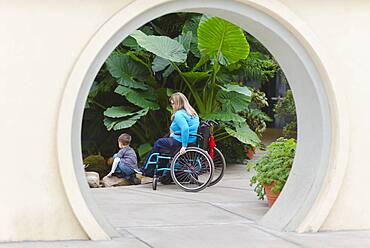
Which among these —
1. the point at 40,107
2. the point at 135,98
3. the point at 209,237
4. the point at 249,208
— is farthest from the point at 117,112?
the point at 40,107

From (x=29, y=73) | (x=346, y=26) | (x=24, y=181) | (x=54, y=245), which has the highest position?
(x=346, y=26)

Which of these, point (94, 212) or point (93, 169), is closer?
point (94, 212)

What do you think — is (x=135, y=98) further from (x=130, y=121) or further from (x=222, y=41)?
(x=222, y=41)

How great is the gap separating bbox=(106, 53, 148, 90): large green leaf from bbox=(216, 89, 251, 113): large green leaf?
134 centimetres

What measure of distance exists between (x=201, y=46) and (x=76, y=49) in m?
6.33

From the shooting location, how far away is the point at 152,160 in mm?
12391

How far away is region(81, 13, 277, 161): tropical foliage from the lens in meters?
13.8

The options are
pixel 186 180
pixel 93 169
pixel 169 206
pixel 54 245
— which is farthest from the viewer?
pixel 93 169

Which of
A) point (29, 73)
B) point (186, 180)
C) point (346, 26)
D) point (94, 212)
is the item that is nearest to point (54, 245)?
point (94, 212)

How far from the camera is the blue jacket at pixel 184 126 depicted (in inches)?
472

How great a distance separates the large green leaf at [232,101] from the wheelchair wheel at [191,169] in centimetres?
243

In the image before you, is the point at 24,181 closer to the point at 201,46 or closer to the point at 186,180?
the point at 186,180

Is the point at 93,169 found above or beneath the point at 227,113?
beneath

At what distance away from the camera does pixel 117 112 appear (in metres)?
14.2
